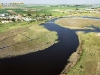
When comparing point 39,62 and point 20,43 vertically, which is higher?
point 20,43

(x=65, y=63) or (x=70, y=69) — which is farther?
(x=65, y=63)

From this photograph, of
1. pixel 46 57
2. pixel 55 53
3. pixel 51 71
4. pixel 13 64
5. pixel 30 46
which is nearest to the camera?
pixel 51 71

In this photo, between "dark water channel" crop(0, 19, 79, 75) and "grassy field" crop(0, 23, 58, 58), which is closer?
"dark water channel" crop(0, 19, 79, 75)

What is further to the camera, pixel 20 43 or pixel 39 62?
pixel 20 43

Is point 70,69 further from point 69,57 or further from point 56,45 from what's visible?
point 56,45

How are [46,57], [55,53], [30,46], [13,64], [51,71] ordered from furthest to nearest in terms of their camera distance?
[30,46], [55,53], [46,57], [13,64], [51,71]

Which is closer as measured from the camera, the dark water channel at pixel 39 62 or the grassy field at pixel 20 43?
the dark water channel at pixel 39 62

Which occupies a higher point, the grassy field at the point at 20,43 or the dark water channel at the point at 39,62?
the grassy field at the point at 20,43

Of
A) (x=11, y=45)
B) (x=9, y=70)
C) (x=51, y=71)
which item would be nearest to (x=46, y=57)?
(x=51, y=71)

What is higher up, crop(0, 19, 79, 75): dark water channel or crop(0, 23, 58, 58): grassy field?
crop(0, 23, 58, 58): grassy field

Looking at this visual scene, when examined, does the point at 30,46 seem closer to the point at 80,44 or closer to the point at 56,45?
the point at 56,45
